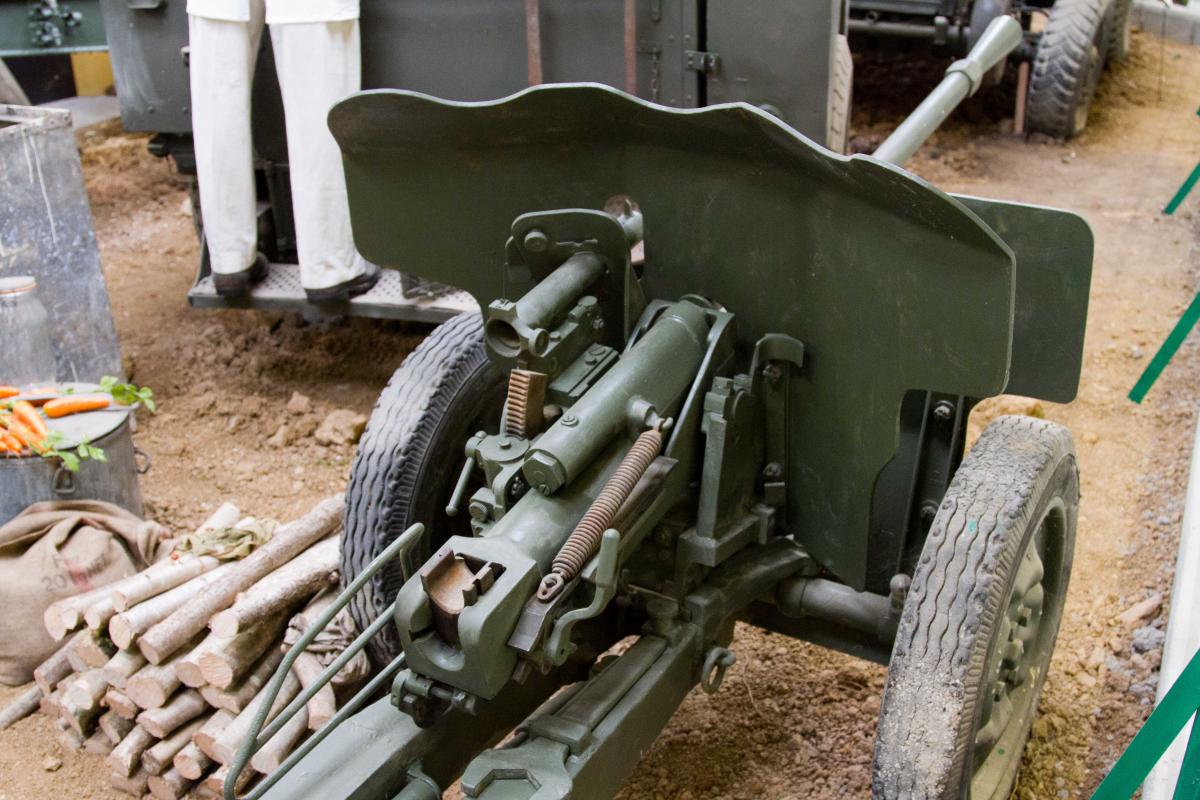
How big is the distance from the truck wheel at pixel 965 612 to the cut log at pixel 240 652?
6.10 feet

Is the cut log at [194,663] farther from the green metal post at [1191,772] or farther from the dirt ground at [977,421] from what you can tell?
the green metal post at [1191,772]

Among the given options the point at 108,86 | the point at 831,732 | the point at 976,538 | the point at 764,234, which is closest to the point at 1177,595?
the point at 831,732

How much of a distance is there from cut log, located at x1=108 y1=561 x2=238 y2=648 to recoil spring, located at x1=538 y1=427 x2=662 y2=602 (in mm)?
1743

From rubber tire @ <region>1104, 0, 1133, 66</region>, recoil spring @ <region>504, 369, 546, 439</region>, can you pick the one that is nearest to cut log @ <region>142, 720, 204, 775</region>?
recoil spring @ <region>504, 369, 546, 439</region>

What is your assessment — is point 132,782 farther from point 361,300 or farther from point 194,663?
point 361,300

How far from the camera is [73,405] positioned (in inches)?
179

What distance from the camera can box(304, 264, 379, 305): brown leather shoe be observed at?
534 centimetres

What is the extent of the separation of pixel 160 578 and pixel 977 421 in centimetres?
335

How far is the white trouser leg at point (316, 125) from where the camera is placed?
16.3 feet

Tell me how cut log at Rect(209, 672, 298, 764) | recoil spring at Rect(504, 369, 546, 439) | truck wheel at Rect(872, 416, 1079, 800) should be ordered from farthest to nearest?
cut log at Rect(209, 672, 298, 764), recoil spring at Rect(504, 369, 546, 439), truck wheel at Rect(872, 416, 1079, 800)

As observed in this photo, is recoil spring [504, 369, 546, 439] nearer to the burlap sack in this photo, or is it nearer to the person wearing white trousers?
the burlap sack

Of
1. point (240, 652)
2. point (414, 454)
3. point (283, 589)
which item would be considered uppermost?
point (414, 454)

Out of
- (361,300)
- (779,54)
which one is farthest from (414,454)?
(779,54)

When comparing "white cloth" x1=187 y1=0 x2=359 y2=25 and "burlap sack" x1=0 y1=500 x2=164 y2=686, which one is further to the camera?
"white cloth" x1=187 y1=0 x2=359 y2=25
